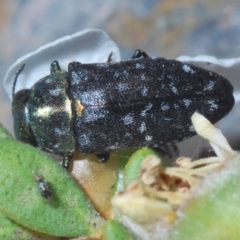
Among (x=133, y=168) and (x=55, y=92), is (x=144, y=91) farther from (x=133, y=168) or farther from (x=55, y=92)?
(x=133, y=168)

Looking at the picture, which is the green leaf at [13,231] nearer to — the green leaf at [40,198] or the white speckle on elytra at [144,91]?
the green leaf at [40,198]

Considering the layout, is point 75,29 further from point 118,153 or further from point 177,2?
point 118,153

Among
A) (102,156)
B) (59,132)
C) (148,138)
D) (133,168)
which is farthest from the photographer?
(59,132)

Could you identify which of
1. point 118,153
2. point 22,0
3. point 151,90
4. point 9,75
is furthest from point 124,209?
point 22,0

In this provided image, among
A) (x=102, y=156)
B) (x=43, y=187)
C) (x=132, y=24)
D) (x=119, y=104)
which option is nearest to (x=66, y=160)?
(x=102, y=156)

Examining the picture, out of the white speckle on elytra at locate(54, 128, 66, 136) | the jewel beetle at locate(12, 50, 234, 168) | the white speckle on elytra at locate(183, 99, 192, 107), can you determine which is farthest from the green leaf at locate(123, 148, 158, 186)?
the white speckle on elytra at locate(54, 128, 66, 136)

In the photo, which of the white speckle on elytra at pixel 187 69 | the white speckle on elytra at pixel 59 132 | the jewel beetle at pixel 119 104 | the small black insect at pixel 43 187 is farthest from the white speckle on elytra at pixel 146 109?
the small black insect at pixel 43 187

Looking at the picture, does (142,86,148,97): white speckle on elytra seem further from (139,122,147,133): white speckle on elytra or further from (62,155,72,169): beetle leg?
(62,155,72,169): beetle leg
